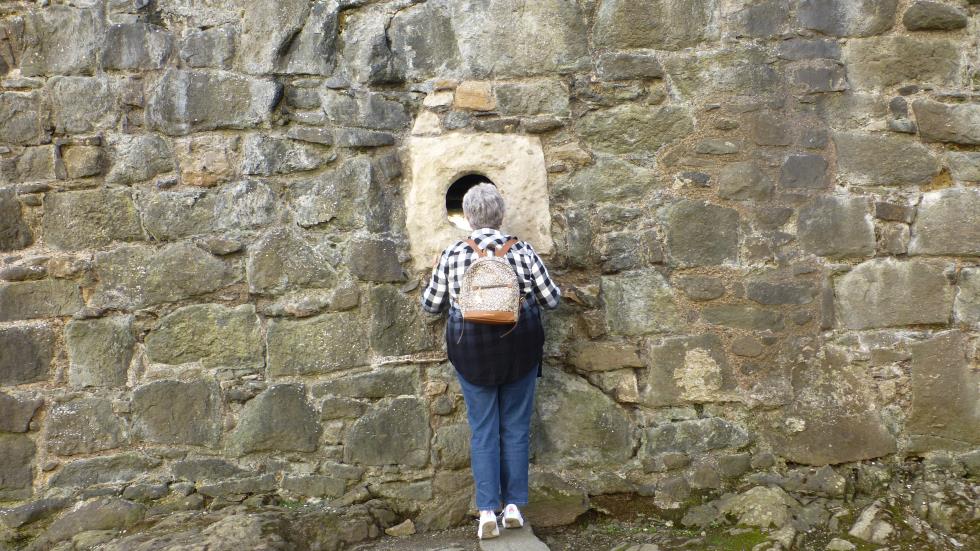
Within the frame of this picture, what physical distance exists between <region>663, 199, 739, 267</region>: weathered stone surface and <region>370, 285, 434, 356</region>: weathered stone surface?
1.17 m

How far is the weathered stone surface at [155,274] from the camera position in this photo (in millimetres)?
3531

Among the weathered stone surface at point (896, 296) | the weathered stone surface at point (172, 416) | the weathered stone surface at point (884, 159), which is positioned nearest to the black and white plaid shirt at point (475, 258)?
the weathered stone surface at point (172, 416)

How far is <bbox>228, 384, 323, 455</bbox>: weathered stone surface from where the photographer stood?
3.53 meters

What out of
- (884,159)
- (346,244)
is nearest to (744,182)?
(884,159)

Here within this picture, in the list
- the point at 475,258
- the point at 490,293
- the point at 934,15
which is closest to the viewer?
the point at 490,293

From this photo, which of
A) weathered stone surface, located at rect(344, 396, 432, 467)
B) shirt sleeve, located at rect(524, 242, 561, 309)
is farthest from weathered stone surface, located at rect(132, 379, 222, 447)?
shirt sleeve, located at rect(524, 242, 561, 309)

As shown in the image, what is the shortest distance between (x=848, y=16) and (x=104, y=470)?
3.85 m

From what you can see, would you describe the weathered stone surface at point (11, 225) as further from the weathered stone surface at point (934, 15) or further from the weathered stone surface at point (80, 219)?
the weathered stone surface at point (934, 15)

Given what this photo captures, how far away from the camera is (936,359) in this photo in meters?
3.41

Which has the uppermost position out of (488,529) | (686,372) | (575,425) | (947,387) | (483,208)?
(483,208)

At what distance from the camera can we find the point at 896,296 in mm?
3436

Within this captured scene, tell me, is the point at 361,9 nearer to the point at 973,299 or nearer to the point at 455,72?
the point at 455,72

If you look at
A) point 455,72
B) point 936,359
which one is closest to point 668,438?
point 936,359

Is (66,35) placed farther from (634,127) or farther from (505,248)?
(634,127)
